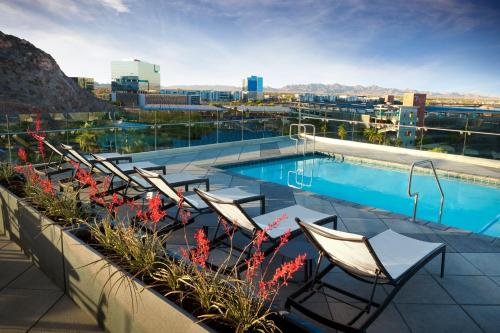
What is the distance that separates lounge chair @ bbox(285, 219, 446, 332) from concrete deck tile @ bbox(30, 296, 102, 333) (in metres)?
1.34

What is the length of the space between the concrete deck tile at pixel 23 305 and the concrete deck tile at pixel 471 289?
312cm

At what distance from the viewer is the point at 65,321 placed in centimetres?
250

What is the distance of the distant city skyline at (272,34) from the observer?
21172 mm

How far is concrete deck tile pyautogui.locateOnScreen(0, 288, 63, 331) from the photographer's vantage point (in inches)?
98.0

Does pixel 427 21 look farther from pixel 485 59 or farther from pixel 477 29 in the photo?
pixel 485 59

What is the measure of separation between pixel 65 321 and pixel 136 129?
682 cm

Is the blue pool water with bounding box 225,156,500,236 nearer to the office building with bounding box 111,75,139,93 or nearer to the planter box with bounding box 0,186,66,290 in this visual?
the planter box with bounding box 0,186,66,290

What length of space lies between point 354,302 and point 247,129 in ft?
29.1

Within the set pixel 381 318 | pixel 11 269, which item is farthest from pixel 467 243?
pixel 11 269

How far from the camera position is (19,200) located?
3246 mm

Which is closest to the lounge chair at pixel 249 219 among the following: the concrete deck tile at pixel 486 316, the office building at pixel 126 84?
the concrete deck tile at pixel 486 316

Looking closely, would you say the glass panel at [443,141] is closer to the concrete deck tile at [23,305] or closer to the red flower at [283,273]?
the red flower at [283,273]

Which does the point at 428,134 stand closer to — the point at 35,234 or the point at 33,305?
the point at 35,234

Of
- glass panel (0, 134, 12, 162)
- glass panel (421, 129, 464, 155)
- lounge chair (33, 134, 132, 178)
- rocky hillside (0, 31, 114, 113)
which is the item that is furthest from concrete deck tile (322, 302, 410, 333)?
rocky hillside (0, 31, 114, 113)
